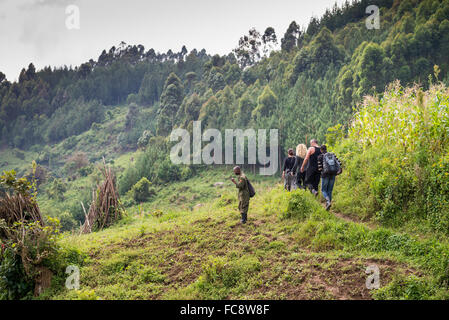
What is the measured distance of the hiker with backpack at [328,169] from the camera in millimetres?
6676

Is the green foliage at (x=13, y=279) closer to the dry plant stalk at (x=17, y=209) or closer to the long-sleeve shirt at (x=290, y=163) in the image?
the dry plant stalk at (x=17, y=209)

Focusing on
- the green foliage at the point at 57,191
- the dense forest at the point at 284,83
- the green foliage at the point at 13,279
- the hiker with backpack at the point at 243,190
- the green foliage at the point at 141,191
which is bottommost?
the green foliage at the point at 57,191

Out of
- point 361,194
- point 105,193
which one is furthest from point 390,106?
point 105,193

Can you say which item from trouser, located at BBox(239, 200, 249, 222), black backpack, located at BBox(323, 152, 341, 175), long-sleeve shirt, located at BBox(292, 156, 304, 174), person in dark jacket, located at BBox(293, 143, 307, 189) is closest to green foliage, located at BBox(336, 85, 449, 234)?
black backpack, located at BBox(323, 152, 341, 175)

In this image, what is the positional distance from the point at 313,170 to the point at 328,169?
0.71 metres

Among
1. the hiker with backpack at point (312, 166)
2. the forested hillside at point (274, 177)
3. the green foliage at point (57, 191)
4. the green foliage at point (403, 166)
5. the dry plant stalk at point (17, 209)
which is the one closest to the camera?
the forested hillside at point (274, 177)

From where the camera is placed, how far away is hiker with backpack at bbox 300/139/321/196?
727 centimetres

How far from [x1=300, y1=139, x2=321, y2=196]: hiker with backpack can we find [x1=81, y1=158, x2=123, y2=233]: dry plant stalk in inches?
237

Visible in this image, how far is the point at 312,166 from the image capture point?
7352 millimetres

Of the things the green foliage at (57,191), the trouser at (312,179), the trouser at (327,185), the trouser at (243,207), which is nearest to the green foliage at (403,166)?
Result: the trouser at (327,185)

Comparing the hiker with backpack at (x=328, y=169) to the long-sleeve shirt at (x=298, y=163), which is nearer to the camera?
the hiker with backpack at (x=328, y=169)

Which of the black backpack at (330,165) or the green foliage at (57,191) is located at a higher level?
the black backpack at (330,165)

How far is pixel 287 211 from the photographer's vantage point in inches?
274
